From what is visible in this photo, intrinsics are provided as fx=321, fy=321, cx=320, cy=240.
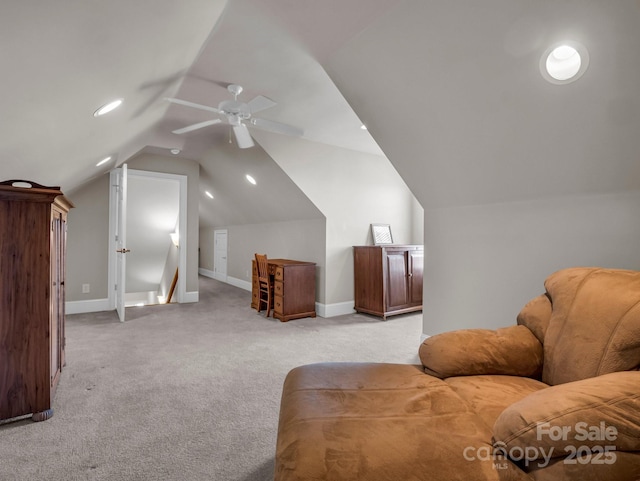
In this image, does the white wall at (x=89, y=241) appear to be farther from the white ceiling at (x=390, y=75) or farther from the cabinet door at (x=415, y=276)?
the cabinet door at (x=415, y=276)

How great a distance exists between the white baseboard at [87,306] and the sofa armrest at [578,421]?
17.7ft

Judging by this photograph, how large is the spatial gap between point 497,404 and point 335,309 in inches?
141

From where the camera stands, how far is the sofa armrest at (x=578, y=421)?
2.54ft

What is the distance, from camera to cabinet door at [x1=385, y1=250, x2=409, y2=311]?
446 cm

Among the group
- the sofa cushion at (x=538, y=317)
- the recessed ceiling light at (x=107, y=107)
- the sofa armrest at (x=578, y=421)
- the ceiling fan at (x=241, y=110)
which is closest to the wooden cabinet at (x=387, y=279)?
the ceiling fan at (x=241, y=110)

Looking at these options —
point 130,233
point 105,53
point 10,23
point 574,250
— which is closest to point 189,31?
point 105,53

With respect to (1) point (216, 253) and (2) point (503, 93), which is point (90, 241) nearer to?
(1) point (216, 253)

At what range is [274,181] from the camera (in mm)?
4621

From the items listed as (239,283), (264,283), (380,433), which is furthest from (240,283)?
A: (380,433)

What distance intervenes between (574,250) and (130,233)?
730 centimetres

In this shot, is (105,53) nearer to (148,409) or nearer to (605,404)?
(148,409)

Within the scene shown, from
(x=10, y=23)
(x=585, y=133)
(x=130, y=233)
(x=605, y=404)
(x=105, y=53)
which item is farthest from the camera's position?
(x=130, y=233)

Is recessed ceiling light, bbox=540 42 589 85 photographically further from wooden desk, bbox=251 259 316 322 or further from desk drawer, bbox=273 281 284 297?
desk drawer, bbox=273 281 284 297

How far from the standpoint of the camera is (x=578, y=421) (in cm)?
81
